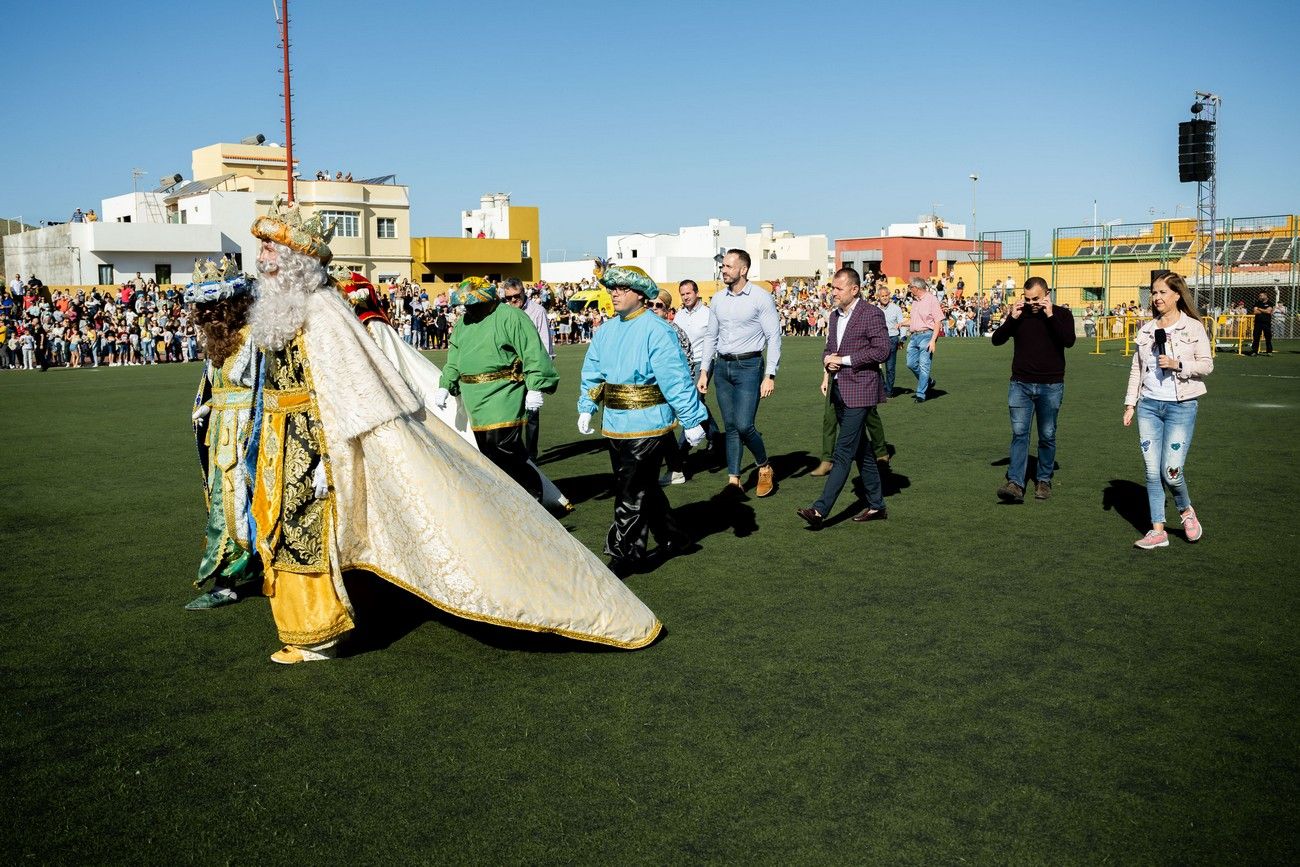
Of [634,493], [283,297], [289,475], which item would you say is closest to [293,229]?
[283,297]

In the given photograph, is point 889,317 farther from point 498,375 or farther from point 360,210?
point 360,210

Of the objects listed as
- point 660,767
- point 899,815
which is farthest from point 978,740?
point 660,767

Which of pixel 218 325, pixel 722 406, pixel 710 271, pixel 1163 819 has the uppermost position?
pixel 710 271

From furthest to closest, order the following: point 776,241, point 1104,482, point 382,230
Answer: point 776,241 → point 382,230 → point 1104,482

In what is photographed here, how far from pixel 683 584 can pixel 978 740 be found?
2.62m

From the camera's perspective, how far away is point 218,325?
5.77 metres

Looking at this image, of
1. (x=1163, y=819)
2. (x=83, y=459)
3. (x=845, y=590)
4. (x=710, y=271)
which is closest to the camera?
(x=1163, y=819)

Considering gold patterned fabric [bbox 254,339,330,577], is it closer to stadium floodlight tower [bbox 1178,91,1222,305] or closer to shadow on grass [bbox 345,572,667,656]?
shadow on grass [bbox 345,572,667,656]

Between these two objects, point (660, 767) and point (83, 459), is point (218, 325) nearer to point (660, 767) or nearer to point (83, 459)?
point (660, 767)

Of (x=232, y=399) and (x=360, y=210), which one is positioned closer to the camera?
(x=232, y=399)

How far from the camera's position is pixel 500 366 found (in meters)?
7.89

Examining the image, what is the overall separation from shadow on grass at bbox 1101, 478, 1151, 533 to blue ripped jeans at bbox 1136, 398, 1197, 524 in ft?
2.26

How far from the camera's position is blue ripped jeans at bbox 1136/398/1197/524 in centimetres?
709

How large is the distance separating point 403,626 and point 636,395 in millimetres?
1969
